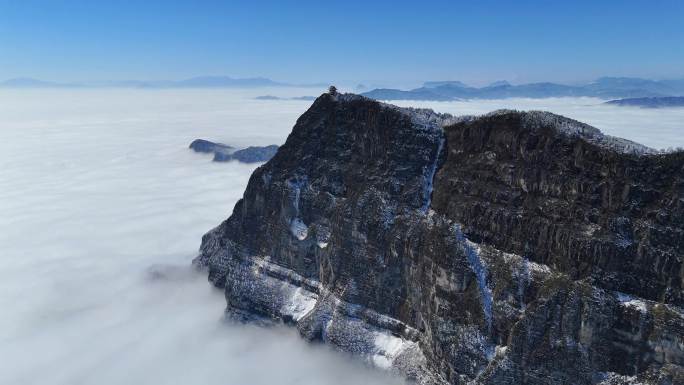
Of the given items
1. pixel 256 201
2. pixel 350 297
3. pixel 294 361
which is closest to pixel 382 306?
pixel 350 297

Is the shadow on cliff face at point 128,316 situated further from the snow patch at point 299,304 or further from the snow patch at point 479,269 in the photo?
the snow patch at point 479,269

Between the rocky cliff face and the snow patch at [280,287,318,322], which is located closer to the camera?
the rocky cliff face

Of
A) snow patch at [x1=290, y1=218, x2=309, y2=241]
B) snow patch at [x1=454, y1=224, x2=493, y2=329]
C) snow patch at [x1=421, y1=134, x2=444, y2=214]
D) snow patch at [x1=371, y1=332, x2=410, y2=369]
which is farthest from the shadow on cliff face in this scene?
snow patch at [x1=421, y1=134, x2=444, y2=214]

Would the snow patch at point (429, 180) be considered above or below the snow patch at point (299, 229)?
above

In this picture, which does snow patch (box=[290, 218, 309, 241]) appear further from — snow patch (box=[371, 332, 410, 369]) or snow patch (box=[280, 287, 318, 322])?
snow patch (box=[371, 332, 410, 369])

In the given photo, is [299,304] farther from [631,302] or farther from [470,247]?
[631,302]

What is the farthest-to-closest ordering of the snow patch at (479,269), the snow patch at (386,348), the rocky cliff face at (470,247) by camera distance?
the snow patch at (386,348) < the snow patch at (479,269) < the rocky cliff face at (470,247)

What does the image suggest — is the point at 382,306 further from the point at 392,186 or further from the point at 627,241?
the point at 627,241

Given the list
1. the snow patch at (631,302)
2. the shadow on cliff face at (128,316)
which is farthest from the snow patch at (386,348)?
the snow patch at (631,302)

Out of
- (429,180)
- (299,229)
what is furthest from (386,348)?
(299,229)
